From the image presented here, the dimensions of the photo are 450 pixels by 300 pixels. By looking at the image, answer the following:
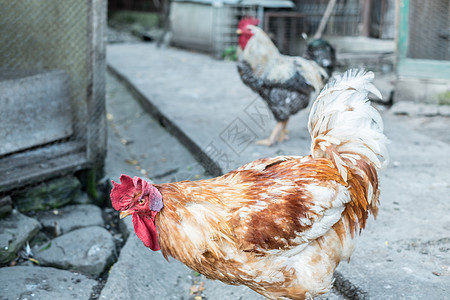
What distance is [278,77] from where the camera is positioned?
18.6 ft

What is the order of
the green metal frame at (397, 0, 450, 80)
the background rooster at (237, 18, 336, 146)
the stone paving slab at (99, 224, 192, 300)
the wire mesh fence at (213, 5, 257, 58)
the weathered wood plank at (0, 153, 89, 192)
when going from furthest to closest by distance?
the wire mesh fence at (213, 5, 257, 58) → the green metal frame at (397, 0, 450, 80) → the background rooster at (237, 18, 336, 146) → the weathered wood plank at (0, 153, 89, 192) → the stone paving slab at (99, 224, 192, 300)

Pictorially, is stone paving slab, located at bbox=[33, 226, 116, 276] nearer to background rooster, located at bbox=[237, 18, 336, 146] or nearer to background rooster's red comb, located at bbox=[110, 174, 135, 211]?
background rooster's red comb, located at bbox=[110, 174, 135, 211]

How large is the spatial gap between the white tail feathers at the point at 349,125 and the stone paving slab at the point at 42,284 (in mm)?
1925

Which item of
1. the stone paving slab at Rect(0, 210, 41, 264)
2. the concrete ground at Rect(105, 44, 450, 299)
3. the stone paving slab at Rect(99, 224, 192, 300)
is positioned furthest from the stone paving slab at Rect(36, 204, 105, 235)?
the stone paving slab at Rect(99, 224, 192, 300)

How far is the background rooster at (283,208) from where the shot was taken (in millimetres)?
2475

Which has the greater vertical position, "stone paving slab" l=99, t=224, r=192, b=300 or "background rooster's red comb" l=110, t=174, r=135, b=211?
"background rooster's red comb" l=110, t=174, r=135, b=211

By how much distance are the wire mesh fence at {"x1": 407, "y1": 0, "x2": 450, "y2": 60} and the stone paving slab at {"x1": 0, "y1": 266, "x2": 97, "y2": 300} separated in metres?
6.30

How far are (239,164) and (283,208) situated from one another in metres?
2.42

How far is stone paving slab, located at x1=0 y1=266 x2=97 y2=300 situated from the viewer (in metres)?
3.17

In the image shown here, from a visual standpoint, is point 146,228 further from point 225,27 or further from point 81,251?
point 225,27

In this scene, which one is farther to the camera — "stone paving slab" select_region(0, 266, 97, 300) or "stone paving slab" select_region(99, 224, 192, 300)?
"stone paving slab" select_region(99, 224, 192, 300)

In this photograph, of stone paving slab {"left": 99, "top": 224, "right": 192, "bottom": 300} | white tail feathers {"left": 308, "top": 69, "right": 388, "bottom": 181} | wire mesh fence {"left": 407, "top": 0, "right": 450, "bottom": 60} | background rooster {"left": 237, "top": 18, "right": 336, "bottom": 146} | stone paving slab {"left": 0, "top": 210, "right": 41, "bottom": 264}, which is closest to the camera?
white tail feathers {"left": 308, "top": 69, "right": 388, "bottom": 181}

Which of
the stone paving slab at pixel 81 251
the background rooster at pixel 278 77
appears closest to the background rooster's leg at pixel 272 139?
the background rooster at pixel 278 77

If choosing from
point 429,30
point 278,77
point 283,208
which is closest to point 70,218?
point 283,208
